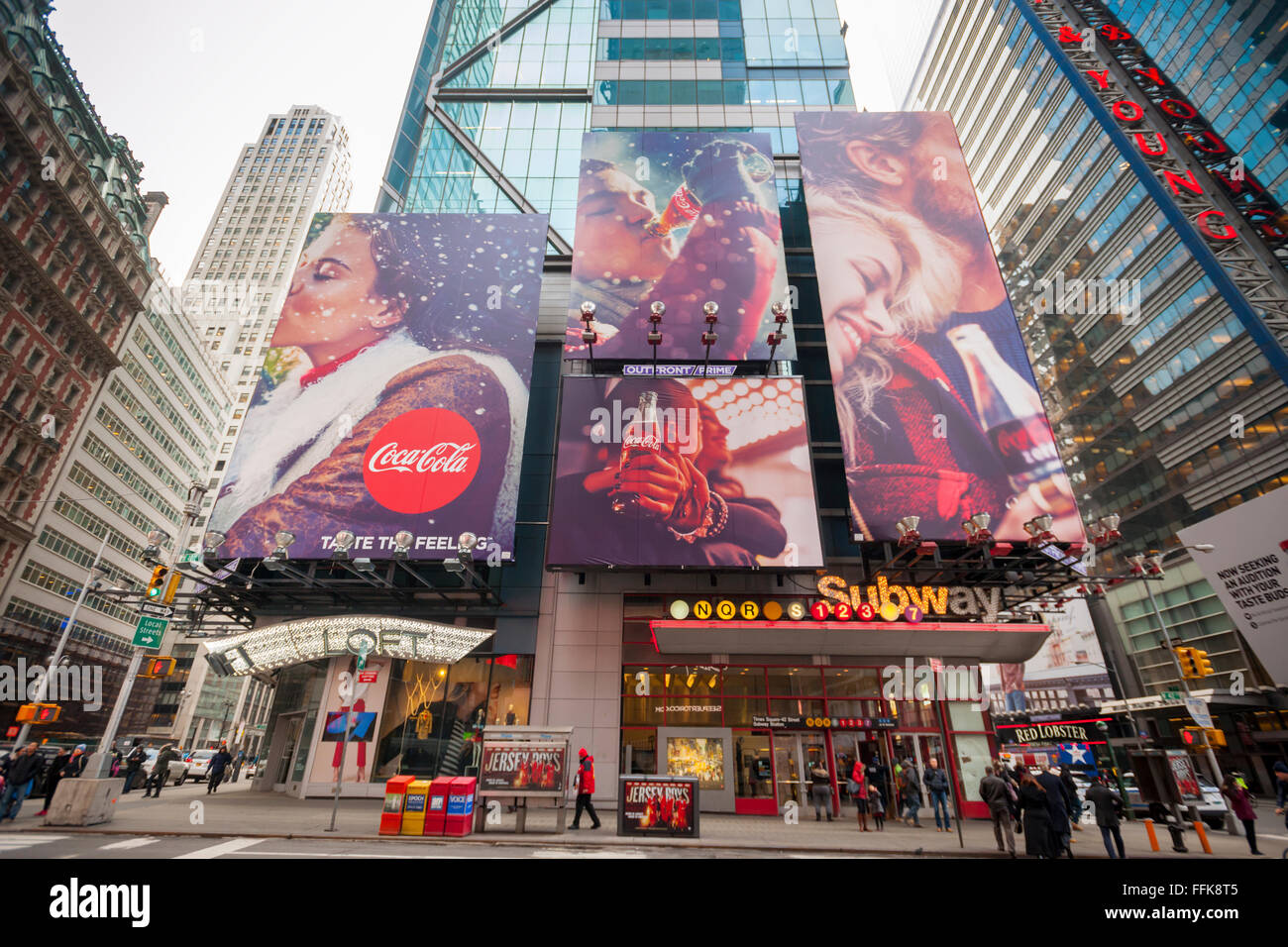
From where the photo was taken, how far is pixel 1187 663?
1925 cm

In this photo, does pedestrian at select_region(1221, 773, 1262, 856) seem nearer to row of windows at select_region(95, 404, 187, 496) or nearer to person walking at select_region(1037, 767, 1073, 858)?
person walking at select_region(1037, 767, 1073, 858)

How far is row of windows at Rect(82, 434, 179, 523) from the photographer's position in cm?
6062

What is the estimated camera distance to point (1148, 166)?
32312mm

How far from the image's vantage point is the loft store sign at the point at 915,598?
21531 millimetres

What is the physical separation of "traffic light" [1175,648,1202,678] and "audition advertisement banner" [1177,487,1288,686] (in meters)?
3.35

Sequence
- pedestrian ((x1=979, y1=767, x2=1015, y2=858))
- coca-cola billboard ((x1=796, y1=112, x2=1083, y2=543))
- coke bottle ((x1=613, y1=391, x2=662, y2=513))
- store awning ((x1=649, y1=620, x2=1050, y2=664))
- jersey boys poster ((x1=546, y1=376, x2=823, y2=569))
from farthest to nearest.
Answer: coke bottle ((x1=613, y1=391, x2=662, y2=513)) → coca-cola billboard ((x1=796, y1=112, x2=1083, y2=543)) → jersey boys poster ((x1=546, y1=376, x2=823, y2=569)) → store awning ((x1=649, y1=620, x2=1050, y2=664)) → pedestrian ((x1=979, y1=767, x2=1015, y2=858))

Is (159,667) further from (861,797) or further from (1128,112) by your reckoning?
(1128,112)

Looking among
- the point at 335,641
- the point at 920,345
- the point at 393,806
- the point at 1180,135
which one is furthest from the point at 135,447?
the point at 1180,135

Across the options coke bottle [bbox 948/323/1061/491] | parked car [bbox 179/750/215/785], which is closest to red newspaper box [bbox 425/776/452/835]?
coke bottle [bbox 948/323/1061/491]

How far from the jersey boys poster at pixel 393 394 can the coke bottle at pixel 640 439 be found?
4322 millimetres

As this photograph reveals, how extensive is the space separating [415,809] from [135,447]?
3069 inches

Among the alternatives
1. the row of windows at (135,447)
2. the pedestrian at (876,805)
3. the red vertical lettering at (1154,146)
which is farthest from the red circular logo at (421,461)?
the row of windows at (135,447)

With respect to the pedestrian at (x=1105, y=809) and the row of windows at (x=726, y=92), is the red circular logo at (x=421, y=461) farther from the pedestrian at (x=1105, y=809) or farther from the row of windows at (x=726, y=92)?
the row of windows at (x=726, y=92)
